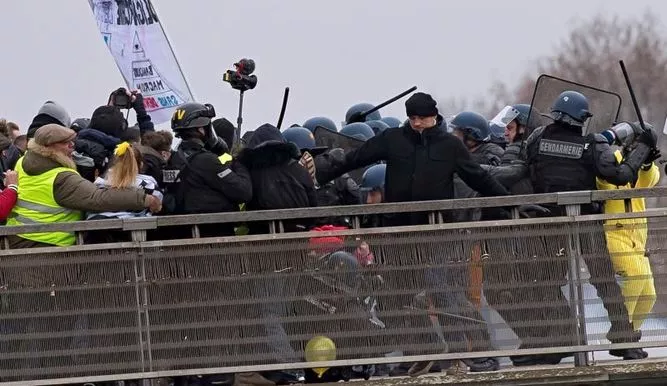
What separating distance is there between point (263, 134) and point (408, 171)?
0.98 m

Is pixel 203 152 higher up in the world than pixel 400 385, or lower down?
higher up

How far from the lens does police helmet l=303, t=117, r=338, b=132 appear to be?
16.3m

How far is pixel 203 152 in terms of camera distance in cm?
1369

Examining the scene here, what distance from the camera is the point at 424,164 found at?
13.8m

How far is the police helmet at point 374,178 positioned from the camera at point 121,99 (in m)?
2.06

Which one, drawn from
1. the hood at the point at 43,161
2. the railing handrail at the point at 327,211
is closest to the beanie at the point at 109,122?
the hood at the point at 43,161

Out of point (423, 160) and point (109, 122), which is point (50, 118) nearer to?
point (109, 122)

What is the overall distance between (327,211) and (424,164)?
93cm

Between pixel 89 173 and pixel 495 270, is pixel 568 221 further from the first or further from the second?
pixel 89 173

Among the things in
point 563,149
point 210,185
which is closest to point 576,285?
point 563,149

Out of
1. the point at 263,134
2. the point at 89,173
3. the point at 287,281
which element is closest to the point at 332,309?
the point at 287,281

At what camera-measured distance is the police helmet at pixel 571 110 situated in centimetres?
1398

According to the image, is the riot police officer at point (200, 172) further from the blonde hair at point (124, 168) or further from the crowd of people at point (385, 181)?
the blonde hair at point (124, 168)

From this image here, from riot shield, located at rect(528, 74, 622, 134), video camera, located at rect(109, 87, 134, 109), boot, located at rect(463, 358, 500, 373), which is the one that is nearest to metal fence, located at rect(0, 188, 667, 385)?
boot, located at rect(463, 358, 500, 373)
